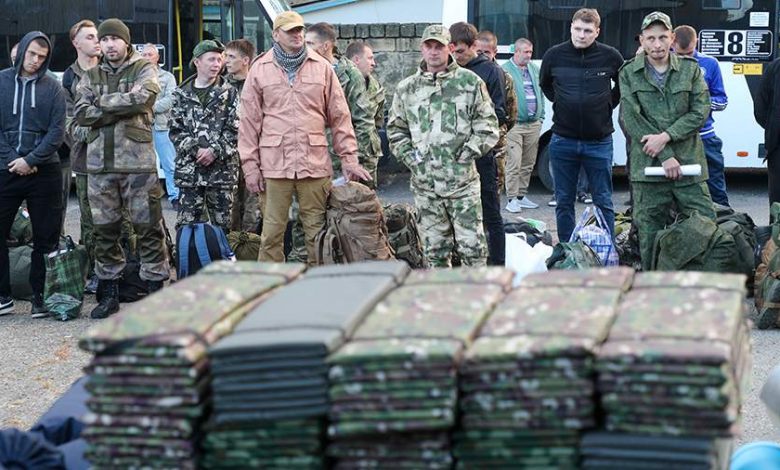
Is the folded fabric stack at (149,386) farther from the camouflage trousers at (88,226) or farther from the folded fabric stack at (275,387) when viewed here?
the camouflage trousers at (88,226)

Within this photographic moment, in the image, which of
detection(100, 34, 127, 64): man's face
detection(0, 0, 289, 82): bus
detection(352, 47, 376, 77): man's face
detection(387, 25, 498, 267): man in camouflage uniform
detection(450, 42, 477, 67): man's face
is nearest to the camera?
detection(387, 25, 498, 267): man in camouflage uniform

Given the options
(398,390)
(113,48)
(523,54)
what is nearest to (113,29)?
(113,48)

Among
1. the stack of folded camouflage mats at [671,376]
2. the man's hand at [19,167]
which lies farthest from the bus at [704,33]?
the stack of folded camouflage mats at [671,376]

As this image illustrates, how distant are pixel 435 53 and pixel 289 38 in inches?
37.5

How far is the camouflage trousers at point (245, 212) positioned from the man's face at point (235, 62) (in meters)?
0.91

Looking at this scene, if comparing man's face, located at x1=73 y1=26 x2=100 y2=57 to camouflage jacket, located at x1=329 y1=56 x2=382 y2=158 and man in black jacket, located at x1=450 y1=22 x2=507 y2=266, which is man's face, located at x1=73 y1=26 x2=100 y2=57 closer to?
camouflage jacket, located at x1=329 y1=56 x2=382 y2=158

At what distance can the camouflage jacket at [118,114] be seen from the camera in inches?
319

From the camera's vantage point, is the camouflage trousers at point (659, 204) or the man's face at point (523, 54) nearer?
the camouflage trousers at point (659, 204)

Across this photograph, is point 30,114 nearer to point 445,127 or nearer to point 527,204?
point 445,127

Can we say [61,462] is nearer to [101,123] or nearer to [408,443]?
[408,443]

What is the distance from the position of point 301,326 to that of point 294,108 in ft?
16.0

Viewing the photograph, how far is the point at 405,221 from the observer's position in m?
8.98

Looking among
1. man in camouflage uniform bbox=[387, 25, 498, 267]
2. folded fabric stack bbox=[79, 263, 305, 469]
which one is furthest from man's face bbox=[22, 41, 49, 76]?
folded fabric stack bbox=[79, 263, 305, 469]

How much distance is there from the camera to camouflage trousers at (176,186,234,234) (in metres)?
8.71
